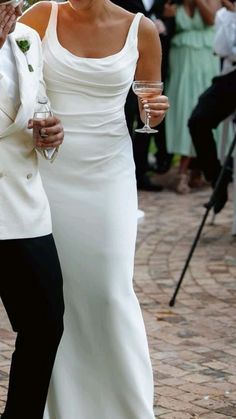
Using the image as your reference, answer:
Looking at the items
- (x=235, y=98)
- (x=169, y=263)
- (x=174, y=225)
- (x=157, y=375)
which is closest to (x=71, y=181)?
(x=157, y=375)

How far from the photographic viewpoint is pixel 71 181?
4.89 meters

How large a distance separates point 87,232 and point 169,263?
13.6 ft

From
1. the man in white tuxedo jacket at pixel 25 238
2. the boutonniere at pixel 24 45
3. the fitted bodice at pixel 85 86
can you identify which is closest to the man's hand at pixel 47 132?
the man in white tuxedo jacket at pixel 25 238

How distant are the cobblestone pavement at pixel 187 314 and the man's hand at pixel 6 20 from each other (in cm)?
221

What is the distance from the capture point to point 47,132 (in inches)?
159

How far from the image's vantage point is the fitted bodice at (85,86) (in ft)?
15.8

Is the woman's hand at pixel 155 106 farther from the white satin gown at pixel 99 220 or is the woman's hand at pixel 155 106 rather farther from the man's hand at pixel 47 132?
the man's hand at pixel 47 132

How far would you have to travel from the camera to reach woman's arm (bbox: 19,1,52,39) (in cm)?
498

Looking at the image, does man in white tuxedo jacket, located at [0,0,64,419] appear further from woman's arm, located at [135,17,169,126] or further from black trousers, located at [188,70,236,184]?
black trousers, located at [188,70,236,184]

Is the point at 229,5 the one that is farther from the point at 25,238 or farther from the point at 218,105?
the point at 25,238

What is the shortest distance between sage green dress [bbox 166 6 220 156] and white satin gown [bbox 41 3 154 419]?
26.5ft

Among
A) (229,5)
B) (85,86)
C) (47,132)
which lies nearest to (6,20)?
(47,132)

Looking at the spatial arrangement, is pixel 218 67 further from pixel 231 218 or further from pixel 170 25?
pixel 231 218

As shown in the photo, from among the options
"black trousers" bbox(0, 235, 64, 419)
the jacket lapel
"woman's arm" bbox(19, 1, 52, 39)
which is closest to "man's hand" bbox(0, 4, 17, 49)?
the jacket lapel
